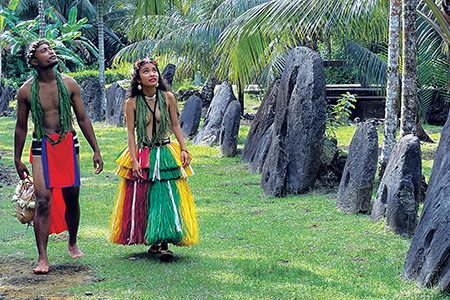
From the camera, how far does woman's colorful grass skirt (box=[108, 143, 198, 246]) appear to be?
714 cm

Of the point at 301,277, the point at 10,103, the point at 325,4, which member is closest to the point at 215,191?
the point at 325,4

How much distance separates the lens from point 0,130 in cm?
2381

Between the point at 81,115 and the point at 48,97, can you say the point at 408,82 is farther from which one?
the point at 48,97

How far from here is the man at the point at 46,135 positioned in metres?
7.02

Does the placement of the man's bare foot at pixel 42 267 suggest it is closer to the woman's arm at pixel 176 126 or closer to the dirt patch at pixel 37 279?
the dirt patch at pixel 37 279

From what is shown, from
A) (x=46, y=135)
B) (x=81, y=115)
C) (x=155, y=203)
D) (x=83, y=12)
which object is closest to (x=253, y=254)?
(x=155, y=203)

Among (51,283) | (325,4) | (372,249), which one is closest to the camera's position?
(51,283)

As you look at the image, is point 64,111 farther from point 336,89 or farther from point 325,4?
point 336,89

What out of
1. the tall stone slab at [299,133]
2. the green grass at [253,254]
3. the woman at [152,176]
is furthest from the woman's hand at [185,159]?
the tall stone slab at [299,133]

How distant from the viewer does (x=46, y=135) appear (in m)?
7.11

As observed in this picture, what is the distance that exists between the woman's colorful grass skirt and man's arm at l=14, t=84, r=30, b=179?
2.92ft

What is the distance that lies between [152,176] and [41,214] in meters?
1.03

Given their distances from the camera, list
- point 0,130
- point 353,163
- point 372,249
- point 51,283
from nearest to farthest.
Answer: point 51,283, point 372,249, point 353,163, point 0,130

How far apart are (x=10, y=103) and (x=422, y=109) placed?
60.7 feet
